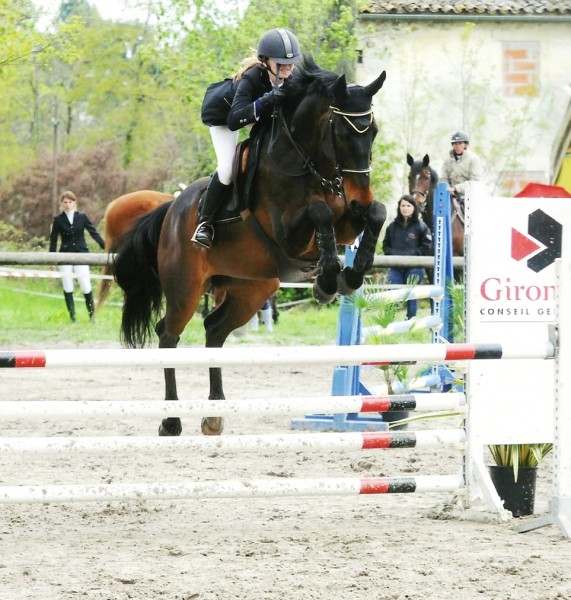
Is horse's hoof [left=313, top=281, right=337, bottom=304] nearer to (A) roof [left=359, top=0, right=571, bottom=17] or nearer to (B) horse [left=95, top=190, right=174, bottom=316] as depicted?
(B) horse [left=95, top=190, right=174, bottom=316]

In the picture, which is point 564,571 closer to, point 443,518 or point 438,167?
point 443,518

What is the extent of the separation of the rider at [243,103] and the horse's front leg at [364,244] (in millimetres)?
716

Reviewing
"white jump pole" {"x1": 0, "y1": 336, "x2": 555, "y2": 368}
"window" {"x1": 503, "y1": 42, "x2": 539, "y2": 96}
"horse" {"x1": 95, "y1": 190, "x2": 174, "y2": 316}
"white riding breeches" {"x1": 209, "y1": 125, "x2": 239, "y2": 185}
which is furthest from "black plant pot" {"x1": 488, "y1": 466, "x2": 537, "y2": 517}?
"window" {"x1": 503, "y1": 42, "x2": 539, "y2": 96}

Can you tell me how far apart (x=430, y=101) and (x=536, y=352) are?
19214 mm

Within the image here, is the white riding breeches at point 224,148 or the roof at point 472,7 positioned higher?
the roof at point 472,7

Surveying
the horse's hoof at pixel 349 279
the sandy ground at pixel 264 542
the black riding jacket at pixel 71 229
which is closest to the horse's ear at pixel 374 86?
the horse's hoof at pixel 349 279

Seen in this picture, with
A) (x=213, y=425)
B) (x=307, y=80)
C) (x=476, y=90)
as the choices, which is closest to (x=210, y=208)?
(x=307, y=80)

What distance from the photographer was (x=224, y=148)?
597 centimetres

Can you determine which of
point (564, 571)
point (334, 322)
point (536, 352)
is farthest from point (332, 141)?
point (334, 322)

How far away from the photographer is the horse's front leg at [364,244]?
536cm

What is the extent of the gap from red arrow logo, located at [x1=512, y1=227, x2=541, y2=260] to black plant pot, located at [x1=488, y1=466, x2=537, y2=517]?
81cm

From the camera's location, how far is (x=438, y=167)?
→ 2256 centimetres

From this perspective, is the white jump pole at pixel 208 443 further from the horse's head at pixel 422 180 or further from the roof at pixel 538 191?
the horse's head at pixel 422 180

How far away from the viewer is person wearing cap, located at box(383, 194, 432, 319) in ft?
36.4
